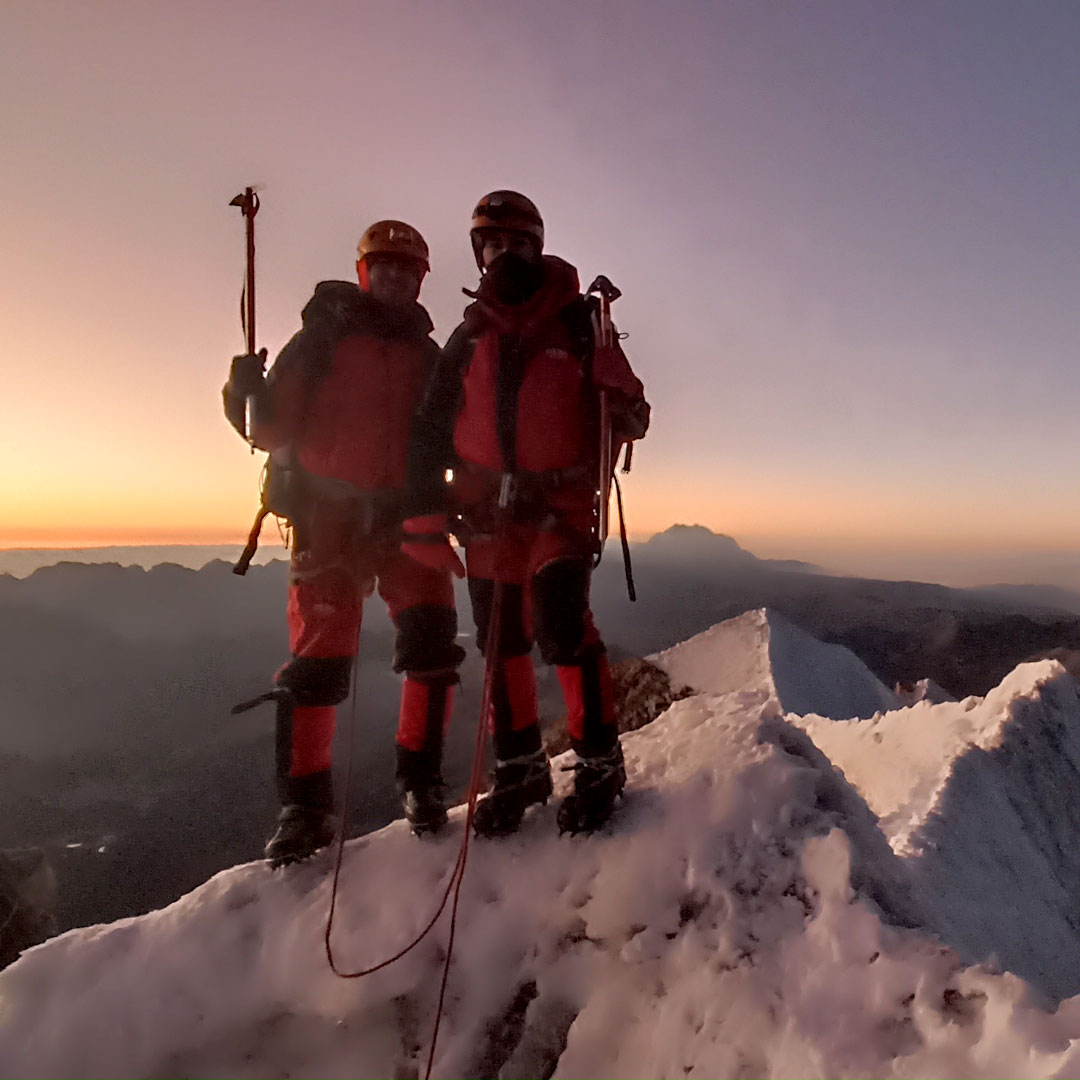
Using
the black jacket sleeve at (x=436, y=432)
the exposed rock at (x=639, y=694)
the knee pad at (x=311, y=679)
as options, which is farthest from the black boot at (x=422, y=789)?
the exposed rock at (x=639, y=694)

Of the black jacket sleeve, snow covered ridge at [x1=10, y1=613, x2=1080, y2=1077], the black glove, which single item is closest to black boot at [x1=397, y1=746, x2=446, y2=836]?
snow covered ridge at [x1=10, y1=613, x2=1080, y2=1077]

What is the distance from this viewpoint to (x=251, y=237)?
418cm

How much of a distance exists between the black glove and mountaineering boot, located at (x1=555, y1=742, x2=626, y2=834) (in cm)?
293

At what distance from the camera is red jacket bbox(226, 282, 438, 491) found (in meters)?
3.81

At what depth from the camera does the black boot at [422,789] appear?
3.67m

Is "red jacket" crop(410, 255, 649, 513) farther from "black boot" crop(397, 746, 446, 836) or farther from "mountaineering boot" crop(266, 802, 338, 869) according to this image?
"mountaineering boot" crop(266, 802, 338, 869)

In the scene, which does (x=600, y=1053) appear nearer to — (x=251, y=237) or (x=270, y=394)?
(x=270, y=394)

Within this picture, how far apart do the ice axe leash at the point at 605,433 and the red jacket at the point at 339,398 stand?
1267 mm

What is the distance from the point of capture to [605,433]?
10.9ft

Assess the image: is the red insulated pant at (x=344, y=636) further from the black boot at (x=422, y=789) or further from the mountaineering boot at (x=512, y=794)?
the mountaineering boot at (x=512, y=794)

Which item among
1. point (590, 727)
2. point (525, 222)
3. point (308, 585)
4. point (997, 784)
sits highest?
point (525, 222)

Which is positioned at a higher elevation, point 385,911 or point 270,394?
point 270,394

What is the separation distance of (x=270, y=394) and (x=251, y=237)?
4.14ft

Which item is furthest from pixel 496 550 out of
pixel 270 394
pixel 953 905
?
pixel 953 905
